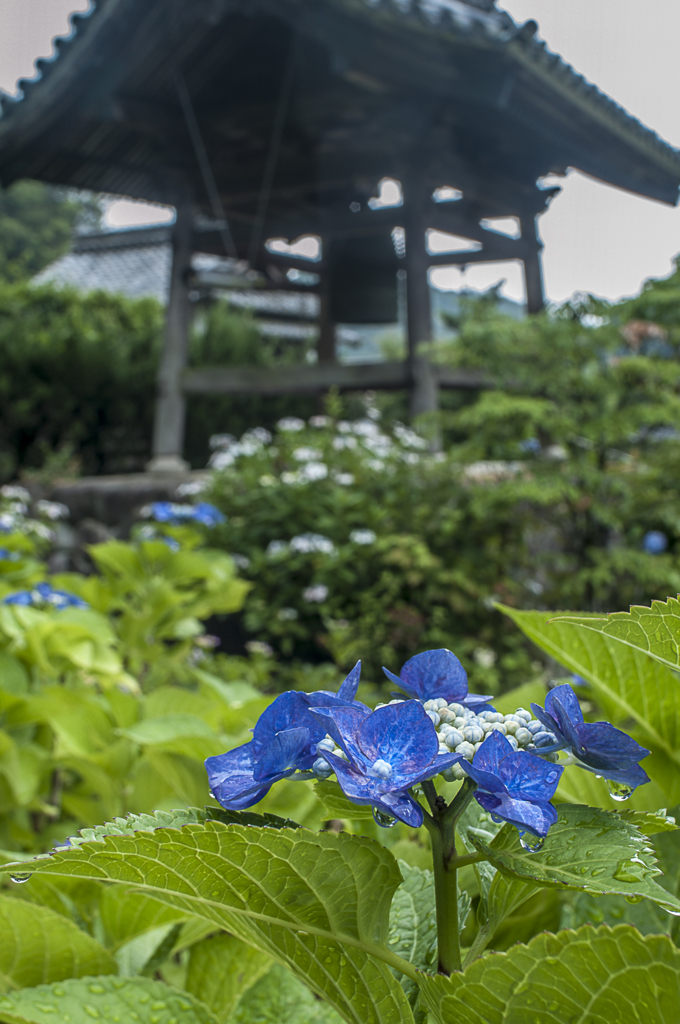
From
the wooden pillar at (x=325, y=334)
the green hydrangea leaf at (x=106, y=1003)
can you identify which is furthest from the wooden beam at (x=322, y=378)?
the green hydrangea leaf at (x=106, y=1003)

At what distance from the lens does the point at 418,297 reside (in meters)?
5.78

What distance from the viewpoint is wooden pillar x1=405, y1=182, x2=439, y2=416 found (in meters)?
5.71

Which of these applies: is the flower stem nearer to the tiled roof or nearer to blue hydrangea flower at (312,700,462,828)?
blue hydrangea flower at (312,700,462,828)

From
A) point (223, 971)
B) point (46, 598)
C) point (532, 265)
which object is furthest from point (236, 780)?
point (532, 265)

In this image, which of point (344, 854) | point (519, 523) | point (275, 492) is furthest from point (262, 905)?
point (275, 492)

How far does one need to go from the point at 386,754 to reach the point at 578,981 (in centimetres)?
13

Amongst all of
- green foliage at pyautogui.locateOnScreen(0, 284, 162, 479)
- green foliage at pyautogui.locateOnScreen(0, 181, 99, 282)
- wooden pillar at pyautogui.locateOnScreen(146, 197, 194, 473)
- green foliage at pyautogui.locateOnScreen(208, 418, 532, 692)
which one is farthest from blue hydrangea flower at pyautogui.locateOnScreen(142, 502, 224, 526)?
green foliage at pyautogui.locateOnScreen(0, 181, 99, 282)

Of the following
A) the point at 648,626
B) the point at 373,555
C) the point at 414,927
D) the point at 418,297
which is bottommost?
the point at 373,555

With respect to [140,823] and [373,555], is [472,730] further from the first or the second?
[373,555]

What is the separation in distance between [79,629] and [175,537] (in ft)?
3.52

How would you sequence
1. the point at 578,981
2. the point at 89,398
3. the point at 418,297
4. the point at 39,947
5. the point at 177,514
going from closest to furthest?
the point at 578,981
the point at 39,947
the point at 177,514
the point at 418,297
the point at 89,398

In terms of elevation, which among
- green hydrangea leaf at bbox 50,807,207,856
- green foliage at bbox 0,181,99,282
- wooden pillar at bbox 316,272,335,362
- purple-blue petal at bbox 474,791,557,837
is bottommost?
green hydrangea leaf at bbox 50,807,207,856

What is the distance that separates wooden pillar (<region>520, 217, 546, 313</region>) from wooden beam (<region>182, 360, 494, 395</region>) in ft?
2.54

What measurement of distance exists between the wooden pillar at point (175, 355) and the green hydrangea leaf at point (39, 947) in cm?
593
